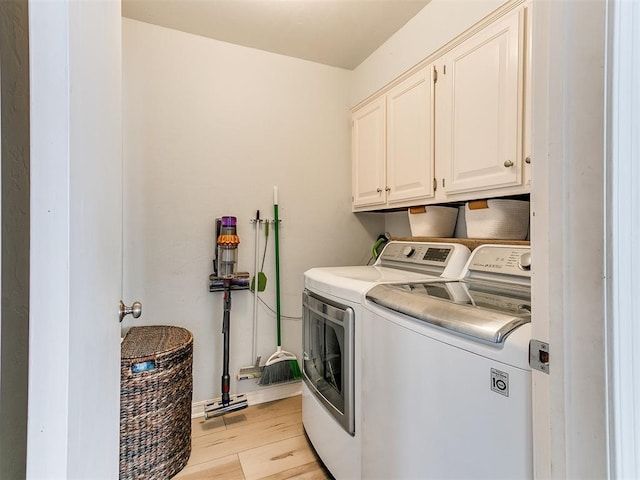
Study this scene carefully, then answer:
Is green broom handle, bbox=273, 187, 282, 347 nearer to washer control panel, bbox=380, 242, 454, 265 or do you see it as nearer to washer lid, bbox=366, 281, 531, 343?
washer control panel, bbox=380, 242, 454, 265

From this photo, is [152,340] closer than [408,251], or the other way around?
[152,340]

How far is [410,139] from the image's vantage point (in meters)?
1.98

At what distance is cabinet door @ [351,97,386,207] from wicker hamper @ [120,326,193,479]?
152cm

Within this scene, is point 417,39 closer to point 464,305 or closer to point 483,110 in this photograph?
point 483,110

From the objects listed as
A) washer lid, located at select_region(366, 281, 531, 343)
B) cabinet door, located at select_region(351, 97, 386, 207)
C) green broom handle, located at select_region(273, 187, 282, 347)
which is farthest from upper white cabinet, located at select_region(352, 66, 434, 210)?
washer lid, located at select_region(366, 281, 531, 343)

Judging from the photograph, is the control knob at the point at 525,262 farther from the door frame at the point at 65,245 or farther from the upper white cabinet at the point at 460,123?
the door frame at the point at 65,245

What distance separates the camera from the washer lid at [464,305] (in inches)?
31.7

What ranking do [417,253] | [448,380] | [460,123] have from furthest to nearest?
[417,253]
[460,123]
[448,380]

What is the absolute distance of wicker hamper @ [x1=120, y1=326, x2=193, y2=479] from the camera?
1.48 meters

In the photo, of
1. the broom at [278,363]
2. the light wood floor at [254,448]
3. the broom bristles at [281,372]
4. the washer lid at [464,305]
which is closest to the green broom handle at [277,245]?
the broom at [278,363]

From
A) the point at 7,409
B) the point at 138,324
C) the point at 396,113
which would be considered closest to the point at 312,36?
the point at 396,113

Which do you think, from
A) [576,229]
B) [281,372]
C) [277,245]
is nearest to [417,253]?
[277,245]

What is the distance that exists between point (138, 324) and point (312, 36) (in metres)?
2.14

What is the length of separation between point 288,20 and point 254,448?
8.11 ft
